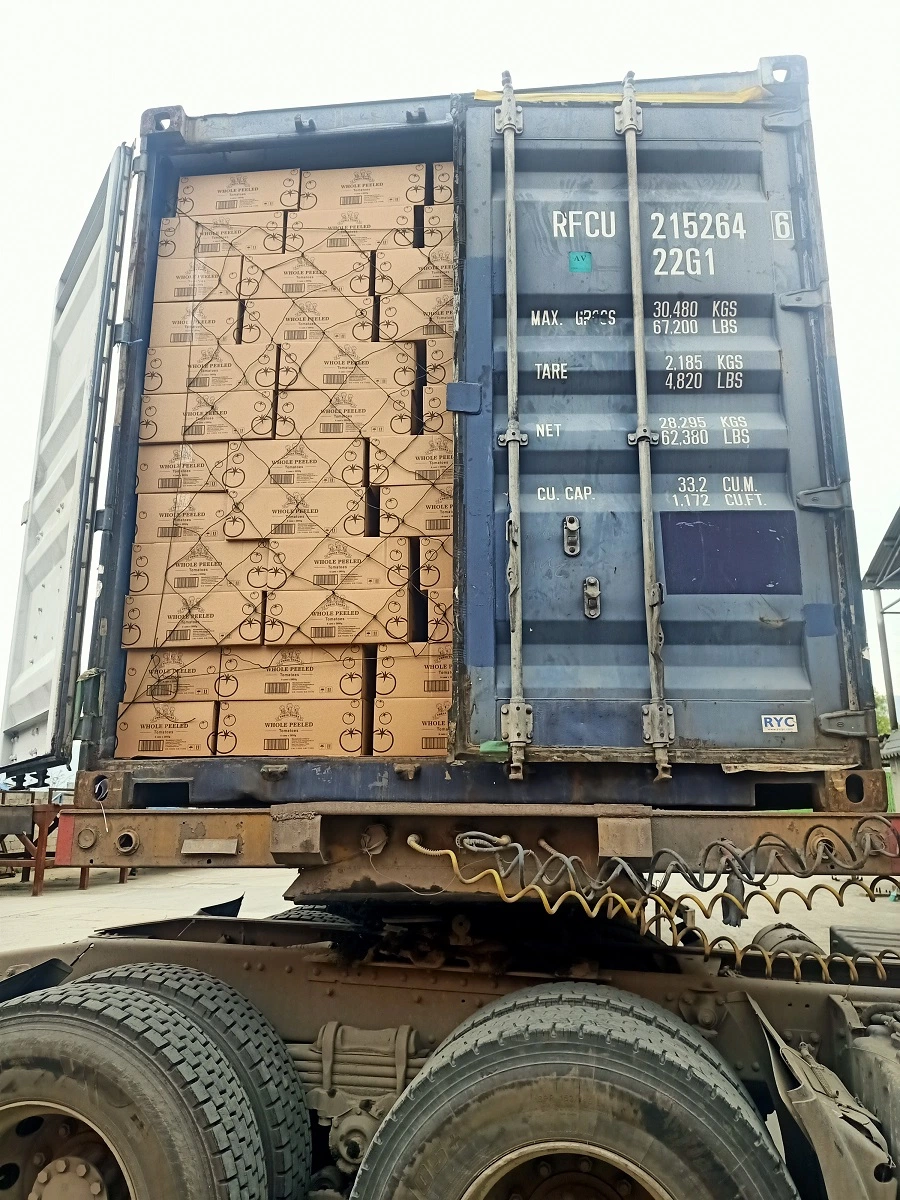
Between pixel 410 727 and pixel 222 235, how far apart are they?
2343 millimetres

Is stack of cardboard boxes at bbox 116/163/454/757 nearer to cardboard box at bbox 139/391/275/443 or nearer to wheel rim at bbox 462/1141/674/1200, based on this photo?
cardboard box at bbox 139/391/275/443

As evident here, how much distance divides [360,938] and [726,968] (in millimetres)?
1448

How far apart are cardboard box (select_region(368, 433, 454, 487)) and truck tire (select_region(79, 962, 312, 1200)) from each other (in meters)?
2.04

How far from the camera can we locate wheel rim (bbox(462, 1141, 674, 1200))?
2.40m

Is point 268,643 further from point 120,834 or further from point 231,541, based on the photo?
point 120,834

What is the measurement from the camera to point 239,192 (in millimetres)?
3805

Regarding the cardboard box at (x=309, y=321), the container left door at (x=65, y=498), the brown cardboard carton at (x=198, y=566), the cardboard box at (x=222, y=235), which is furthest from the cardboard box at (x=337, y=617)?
the cardboard box at (x=222, y=235)

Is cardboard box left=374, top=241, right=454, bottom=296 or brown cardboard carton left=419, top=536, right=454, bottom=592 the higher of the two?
cardboard box left=374, top=241, right=454, bottom=296

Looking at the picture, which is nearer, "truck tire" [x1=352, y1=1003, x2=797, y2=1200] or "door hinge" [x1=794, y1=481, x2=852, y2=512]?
"truck tire" [x1=352, y1=1003, x2=797, y2=1200]

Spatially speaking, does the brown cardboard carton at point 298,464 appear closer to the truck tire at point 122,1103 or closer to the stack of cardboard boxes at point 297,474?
the stack of cardboard boxes at point 297,474

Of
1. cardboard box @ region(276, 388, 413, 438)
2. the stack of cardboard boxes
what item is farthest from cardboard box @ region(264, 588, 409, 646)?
cardboard box @ region(276, 388, 413, 438)

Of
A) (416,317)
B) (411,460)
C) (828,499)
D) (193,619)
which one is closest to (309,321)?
(416,317)

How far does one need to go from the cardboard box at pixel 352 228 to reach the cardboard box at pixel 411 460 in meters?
0.91

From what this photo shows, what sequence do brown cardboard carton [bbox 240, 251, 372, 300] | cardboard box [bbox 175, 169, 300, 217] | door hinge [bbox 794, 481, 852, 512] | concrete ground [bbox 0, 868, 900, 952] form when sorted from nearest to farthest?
door hinge [bbox 794, 481, 852, 512], brown cardboard carton [bbox 240, 251, 372, 300], cardboard box [bbox 175, 169, 300, 217], concrete ground [bbox 0, 868, 900, 952]
